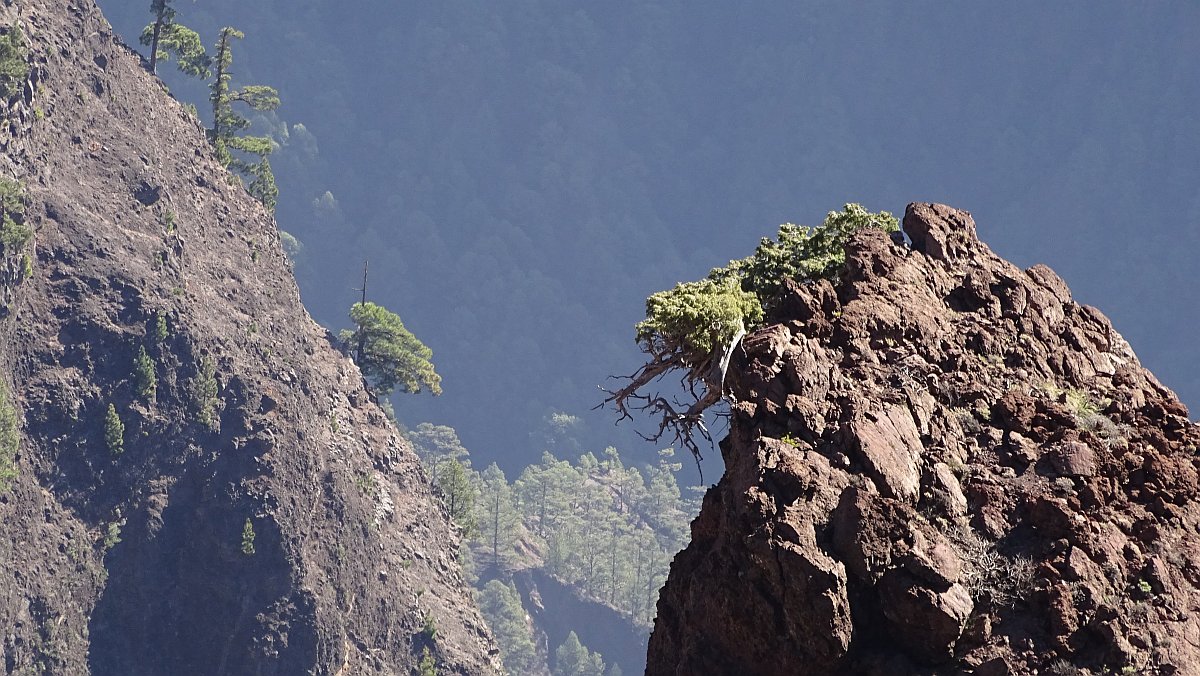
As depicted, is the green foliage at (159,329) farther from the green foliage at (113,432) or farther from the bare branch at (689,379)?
the bare branch at (689,379)

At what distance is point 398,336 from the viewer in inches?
4601

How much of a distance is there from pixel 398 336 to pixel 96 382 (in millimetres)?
29223

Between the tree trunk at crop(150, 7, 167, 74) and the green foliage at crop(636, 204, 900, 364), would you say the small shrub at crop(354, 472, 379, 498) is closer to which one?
the tree trunk at crop(150, 7, 167, 74)

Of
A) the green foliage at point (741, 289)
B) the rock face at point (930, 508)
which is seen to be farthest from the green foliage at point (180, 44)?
the rock face at point (930, 508)

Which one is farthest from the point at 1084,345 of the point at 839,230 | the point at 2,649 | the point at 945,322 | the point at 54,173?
the point at 54,173

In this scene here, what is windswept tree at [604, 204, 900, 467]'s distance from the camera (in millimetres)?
29469

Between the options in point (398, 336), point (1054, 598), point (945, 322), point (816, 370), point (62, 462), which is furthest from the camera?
point (398, 336)

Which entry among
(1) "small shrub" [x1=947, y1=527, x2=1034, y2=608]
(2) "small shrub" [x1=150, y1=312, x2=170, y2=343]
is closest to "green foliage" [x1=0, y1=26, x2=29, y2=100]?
(2) "small shrub" [x1=150, y1=312, x2=170, y2=343]

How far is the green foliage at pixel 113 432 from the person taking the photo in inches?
3565

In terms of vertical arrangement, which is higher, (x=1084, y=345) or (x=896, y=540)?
(x=1084, y=345)

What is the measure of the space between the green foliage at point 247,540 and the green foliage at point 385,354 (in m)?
23.0

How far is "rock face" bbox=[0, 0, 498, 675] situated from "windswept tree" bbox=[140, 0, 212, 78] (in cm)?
913

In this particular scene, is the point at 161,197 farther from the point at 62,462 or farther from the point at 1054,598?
the point at 1054,598

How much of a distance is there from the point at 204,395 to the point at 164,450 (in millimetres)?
4563
